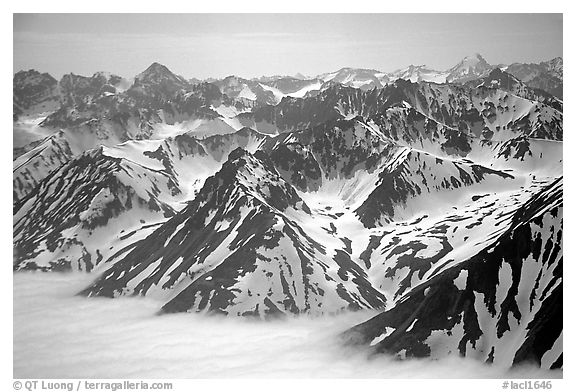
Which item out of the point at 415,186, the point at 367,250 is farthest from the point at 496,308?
the point at 415,186

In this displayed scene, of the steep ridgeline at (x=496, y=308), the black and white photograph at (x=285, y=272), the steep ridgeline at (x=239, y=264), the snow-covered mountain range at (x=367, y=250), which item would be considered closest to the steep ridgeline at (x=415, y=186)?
the snow-covered mountain range at (x=367, y=250)

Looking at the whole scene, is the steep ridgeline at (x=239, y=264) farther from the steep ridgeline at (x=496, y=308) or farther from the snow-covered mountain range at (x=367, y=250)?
the steep ridgeline at (x=496, y=308)

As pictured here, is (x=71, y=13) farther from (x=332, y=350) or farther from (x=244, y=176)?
(x=244, y=176)

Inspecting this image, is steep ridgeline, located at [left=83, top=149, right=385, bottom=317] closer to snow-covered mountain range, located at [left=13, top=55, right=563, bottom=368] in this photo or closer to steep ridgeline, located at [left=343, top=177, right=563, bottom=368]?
snow-covered mountain range, located at [left=13, top=55, right=563, bottom=368]

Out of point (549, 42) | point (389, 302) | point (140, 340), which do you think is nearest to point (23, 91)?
point (140, 340)

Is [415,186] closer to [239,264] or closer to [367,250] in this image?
[367,250]

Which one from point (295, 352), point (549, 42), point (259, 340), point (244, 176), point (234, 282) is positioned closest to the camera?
point (549, 42)
